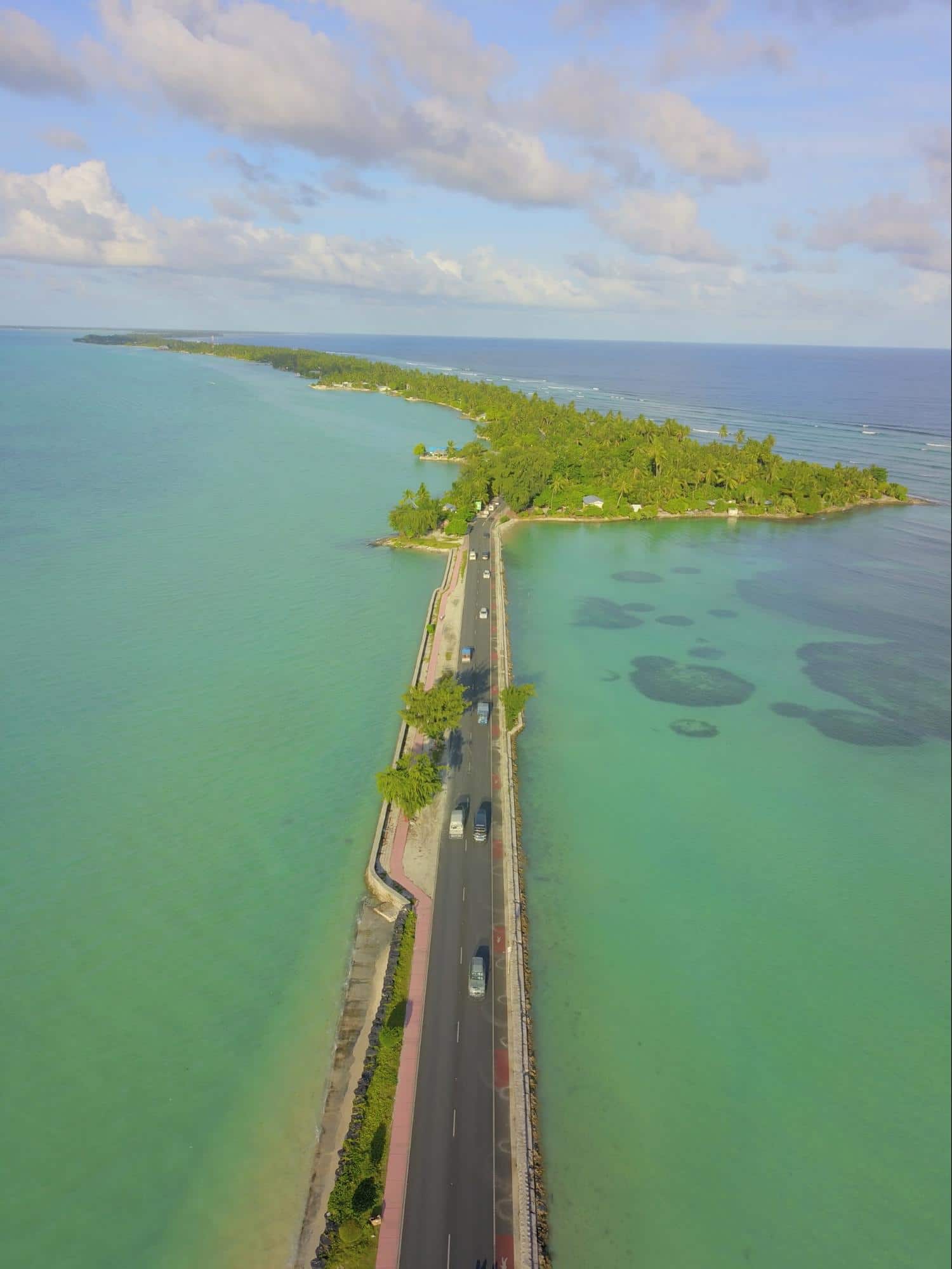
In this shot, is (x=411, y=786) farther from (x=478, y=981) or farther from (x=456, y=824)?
(x=478, y=981)

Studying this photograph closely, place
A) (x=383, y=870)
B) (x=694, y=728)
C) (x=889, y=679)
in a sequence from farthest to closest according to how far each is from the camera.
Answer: (x=889, y=679) → (x=694, y=728) → (x=383, y=870)

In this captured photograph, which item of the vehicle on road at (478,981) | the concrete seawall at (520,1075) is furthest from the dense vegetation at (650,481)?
the vehicle on road at (478,981)

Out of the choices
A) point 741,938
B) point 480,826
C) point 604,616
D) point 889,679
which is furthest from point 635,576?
point 741,938

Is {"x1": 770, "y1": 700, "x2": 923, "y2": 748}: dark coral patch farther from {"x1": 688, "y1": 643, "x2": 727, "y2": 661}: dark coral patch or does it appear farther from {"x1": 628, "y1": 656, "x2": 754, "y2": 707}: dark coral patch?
{"x1": 688, "y1": 643, "x2": 727, "y2": 661}: dark coral patch

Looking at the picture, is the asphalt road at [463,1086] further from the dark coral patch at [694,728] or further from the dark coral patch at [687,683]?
the dark coral patch at [687,683]

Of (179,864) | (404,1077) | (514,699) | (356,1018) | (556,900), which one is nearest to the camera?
(404,1077)

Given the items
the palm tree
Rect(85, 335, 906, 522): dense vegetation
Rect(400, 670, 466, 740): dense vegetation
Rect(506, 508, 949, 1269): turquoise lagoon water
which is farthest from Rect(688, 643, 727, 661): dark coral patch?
the palm tree

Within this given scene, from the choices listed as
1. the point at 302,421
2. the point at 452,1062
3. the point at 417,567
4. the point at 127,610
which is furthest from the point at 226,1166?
the point at 302,421
